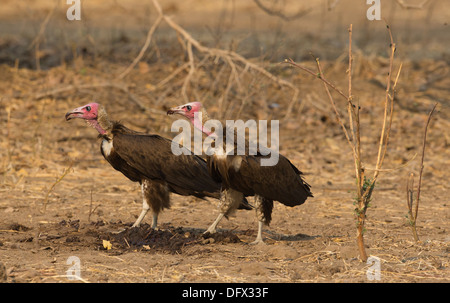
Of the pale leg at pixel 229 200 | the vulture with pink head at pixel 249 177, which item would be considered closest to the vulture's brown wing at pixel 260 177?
the vulture with pink head at pixel 249 177

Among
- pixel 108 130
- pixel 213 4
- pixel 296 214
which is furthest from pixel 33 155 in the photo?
pixel 213 4

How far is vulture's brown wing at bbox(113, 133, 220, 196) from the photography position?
246 inches

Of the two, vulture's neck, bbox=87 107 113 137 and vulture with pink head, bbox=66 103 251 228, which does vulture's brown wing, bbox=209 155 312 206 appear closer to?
vulture with pink head, bbox=66 103 251 228

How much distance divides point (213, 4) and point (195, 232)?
51.7 feet

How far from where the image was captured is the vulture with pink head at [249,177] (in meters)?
5.81

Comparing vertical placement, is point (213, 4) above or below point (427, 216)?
above

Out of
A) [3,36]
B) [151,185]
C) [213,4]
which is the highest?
[213,4]

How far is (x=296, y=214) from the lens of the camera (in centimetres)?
764

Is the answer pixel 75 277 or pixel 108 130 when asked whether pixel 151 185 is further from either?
pixel 75 277

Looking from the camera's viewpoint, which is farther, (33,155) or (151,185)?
(33,155)

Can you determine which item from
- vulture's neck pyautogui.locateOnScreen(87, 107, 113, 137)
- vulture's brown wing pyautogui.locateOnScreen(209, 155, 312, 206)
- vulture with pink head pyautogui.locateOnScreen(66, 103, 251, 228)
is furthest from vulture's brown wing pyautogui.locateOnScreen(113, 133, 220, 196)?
vulture's brown wing pyautogui.locateOnScreen(209, 155, 312, 206)

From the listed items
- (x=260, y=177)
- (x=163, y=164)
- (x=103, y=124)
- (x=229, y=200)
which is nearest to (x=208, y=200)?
(x=163, y=164)

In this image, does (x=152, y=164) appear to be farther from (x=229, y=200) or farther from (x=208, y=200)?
(x=208, y=200)

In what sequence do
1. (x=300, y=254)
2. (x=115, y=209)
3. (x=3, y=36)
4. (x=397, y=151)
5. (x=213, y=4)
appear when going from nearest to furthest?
(x=300, y=254), (x=115, y=209), (x=397, y=151), (x=3, y=36), (x=213, y=4)
